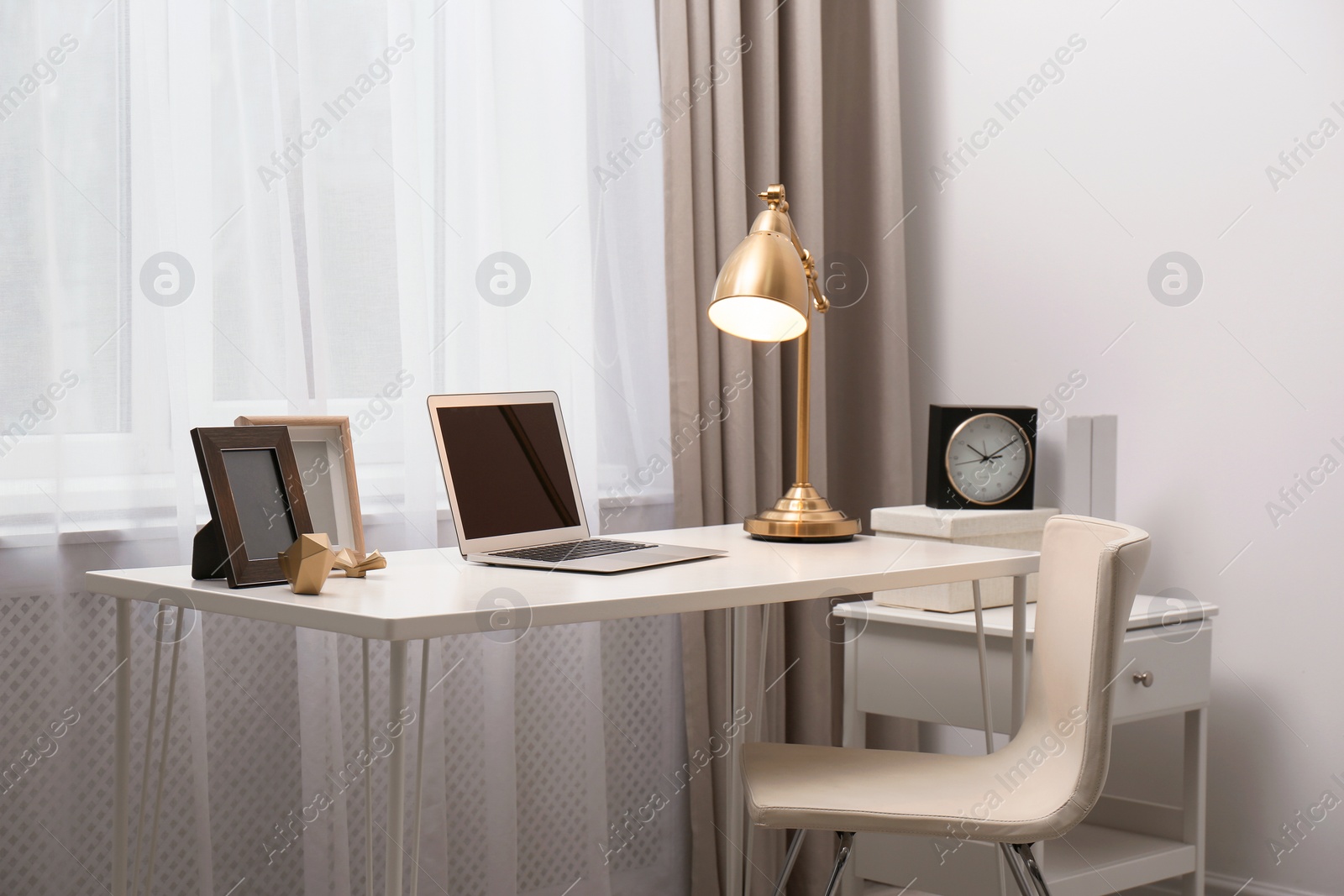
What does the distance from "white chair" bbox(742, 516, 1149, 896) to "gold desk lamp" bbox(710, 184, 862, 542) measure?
1.17 feet

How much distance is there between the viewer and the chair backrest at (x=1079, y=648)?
1.35 m

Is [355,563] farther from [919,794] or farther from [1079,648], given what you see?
[1079,648]

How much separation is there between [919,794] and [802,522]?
19.7 inches

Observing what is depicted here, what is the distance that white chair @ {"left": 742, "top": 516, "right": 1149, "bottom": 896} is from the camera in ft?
4.43

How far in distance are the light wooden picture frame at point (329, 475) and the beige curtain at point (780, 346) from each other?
0.89 meters

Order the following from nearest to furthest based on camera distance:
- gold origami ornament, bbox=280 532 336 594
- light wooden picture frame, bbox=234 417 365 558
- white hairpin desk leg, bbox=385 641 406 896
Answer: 1. white hairpin desk leg, bbox=385 641 406 896
2. gold origami ornament, bbox=280 532 336 594
3. light wooden picture frame, bbox=234 417 365 558

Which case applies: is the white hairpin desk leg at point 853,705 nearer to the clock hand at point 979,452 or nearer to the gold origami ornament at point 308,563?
the clock hand at point 979,452

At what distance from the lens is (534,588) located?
1334 mm

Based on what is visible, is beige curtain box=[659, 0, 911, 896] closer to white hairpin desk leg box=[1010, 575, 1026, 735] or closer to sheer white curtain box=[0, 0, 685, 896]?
sheer white curtain box=[0, 0, 685, 896]

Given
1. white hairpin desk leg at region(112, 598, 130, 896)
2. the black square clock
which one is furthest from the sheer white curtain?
the black square clock

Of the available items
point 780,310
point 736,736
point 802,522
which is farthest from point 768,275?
point 736,736

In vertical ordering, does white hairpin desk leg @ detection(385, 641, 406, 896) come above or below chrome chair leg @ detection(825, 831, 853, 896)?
above

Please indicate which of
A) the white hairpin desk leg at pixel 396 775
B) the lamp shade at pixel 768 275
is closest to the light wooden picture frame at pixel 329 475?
the white hairpin desk leg at pixel 396 775

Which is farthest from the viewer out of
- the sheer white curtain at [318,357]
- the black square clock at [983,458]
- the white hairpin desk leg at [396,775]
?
the black square clock at [983,458]
